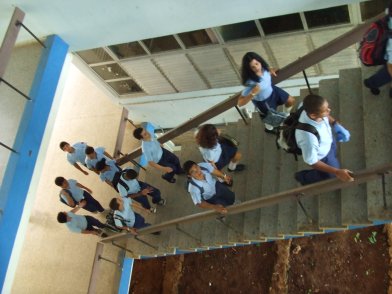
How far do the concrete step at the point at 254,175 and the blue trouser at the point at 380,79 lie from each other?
1.54 meters

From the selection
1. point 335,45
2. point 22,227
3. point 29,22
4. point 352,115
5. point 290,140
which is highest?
point 29,22

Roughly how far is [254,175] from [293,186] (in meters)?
0.67

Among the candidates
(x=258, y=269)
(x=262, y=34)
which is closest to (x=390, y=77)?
(x=262, y=34)

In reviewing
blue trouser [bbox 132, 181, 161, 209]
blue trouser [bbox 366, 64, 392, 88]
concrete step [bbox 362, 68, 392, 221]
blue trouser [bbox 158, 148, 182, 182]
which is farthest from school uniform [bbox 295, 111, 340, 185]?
blue trouser [bbox 132, 181, 161, 209]

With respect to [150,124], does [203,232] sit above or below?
below

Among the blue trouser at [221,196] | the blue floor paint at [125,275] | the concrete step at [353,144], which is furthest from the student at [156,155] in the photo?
the concrete step at [353,144]

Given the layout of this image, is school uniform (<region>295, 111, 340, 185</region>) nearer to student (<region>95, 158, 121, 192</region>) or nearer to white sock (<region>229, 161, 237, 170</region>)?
white sock (<region>229, 161, 237, 170</region>)

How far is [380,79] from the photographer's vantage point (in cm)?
361

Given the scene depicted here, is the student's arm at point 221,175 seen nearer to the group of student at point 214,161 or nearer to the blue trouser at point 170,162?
the group of student at point 214,161

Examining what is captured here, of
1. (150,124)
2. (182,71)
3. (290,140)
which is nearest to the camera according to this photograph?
(290,140)

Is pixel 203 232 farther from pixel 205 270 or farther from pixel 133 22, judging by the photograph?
pixel 205 270

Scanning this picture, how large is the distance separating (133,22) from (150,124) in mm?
2802

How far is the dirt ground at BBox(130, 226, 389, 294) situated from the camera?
271 inches

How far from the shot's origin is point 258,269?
25.6ft
